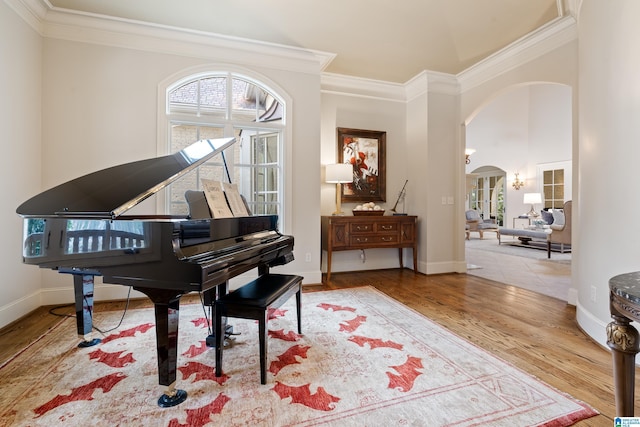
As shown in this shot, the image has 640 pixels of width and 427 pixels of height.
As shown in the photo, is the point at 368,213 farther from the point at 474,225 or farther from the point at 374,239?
the point at 474,225

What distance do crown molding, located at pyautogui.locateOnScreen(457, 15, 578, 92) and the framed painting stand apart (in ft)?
4.68

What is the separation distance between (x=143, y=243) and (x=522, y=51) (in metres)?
4.43

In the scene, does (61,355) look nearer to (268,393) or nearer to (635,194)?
(268,393)

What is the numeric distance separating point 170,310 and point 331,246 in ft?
8.68

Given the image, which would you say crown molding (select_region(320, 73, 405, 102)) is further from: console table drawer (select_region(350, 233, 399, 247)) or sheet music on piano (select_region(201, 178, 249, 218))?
sheet music on piano (select_region(201, 178, 249, 218))

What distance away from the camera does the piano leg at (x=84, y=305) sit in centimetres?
212

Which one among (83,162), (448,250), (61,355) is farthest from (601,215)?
(83,162)

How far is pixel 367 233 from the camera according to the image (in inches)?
164

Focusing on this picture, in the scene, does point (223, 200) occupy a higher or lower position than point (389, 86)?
lower

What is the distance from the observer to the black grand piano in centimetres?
144

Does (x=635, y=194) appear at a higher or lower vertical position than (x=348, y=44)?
lower

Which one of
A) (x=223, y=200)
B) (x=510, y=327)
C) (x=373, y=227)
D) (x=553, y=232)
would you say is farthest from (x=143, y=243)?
(x=553, y=232)

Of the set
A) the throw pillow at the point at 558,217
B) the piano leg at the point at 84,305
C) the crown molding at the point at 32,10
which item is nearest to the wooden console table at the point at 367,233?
the piano leg at the point at 84,305

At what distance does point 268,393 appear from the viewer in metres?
1.61
